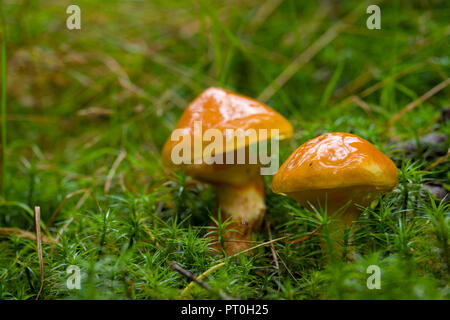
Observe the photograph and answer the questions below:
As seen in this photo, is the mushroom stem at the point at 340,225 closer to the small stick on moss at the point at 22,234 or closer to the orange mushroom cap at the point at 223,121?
the orange mushroom cap at the point at 223,121

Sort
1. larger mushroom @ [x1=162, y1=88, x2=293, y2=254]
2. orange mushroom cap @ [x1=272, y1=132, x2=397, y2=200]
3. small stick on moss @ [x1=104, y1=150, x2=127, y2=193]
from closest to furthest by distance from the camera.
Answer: orange mushroom cap @ [x1=272, y1=132, x2=397, y2=200] < larger mushroom @ [x1=162, y1=88, x2=293, y2=254] < small stick on moss @ [x1=104, y1=150, x2=127, y2=193]

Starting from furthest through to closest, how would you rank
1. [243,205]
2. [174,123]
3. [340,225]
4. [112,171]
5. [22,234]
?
[174,123], [112,171], [243,205], [22,234], [340,225]

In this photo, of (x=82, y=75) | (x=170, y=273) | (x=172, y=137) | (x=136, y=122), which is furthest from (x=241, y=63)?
(x=170, y=273)

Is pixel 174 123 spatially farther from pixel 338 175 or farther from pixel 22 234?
pixel 338 175

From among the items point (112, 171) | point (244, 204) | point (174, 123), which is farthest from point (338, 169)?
point (174, 123)

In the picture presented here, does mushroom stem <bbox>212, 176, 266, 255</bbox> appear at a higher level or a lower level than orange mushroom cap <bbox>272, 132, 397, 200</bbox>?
lower

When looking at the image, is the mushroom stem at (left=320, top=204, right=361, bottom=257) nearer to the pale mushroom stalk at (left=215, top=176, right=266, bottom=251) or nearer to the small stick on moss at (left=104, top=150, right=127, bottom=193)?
the pale mushroom stalk at (left=215, top=176, right=266, bottom=251)

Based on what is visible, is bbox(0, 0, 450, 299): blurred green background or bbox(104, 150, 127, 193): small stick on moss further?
bbox(104, 150, 127, 193): small stick on moss

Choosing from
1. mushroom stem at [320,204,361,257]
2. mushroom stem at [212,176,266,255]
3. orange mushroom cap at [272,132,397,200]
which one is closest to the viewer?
orange mushroom cap at [272,132,397,200]

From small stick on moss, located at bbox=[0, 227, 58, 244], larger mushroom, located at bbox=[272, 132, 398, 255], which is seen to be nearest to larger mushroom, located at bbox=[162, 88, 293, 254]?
larger mushroom, located at bbox=[272, 132, 398, 255]
